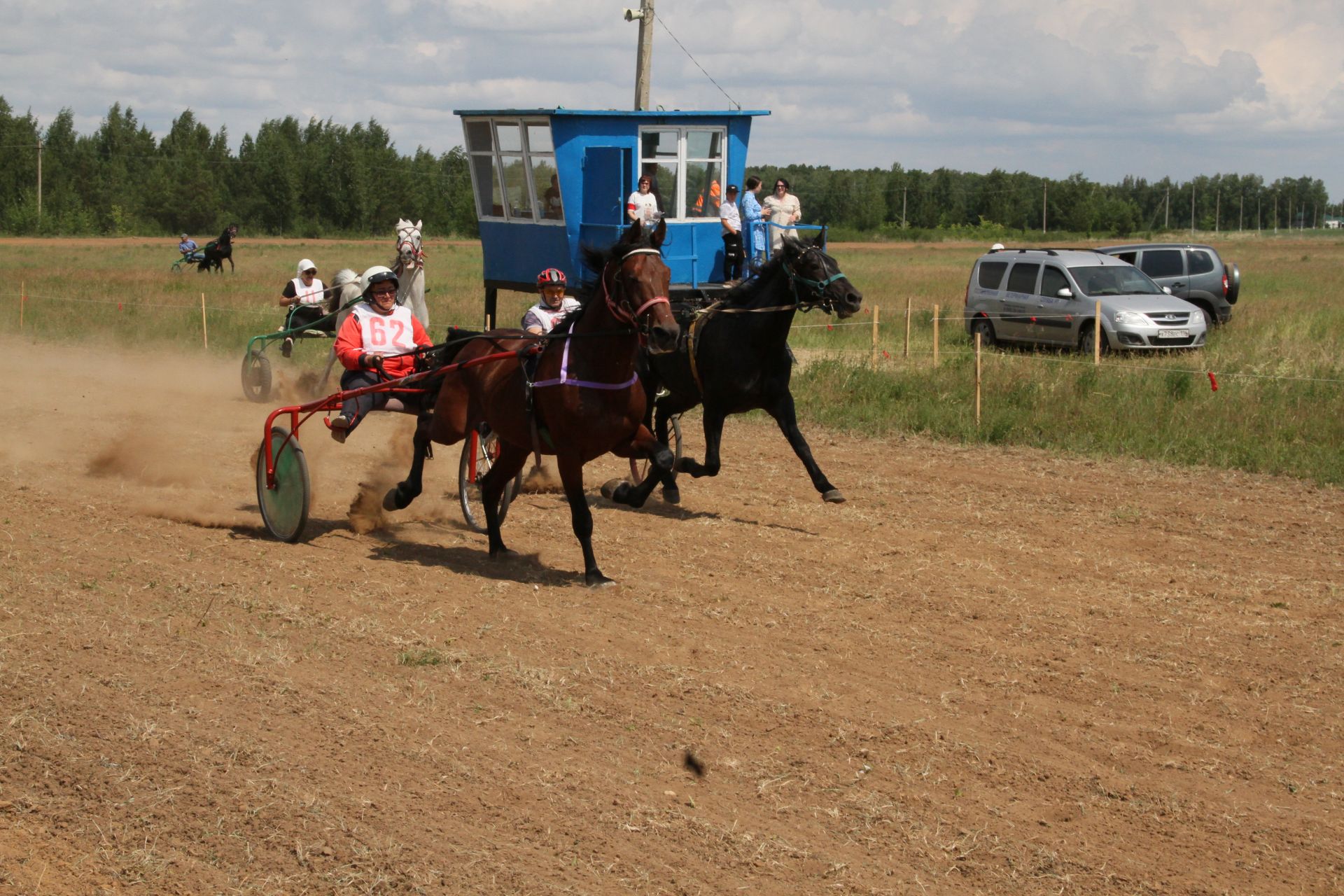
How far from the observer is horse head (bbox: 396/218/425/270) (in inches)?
618

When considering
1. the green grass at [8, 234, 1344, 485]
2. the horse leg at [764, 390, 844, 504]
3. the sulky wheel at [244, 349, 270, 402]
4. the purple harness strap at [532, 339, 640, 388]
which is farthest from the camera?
the sulky wheel at [244, 349, 270, 402]

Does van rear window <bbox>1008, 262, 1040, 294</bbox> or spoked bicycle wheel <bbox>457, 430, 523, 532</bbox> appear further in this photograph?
van rear window <bbox>1008, 262, 1040, 294</bbox>

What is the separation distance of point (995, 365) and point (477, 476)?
8.65 meters

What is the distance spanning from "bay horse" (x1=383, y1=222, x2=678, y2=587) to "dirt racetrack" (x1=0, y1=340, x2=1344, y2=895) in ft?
2.46

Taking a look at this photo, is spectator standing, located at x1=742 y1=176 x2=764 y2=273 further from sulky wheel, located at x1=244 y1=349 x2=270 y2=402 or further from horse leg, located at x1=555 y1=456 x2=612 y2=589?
horse leg, located at x1=555 y1=456 x2=612 y2=589

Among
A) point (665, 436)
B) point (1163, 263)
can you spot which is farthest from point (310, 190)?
point (665, 436)

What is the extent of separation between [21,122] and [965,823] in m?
108

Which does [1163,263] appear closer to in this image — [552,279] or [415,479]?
[552,279]

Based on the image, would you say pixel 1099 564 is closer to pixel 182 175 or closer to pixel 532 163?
pixel 532 163

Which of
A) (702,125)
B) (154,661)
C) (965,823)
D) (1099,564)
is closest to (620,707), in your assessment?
(965,823)

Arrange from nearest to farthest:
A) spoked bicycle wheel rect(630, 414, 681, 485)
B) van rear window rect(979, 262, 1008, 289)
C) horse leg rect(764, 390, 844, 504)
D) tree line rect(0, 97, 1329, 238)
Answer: horse leg rect(764, 390, 844, 504)
spoked bicycle wheel rect(630, 414, 681, 485)
van rear window rect(979, 262, 1008, 289)
tree line rect(0, 97, 1329, 238)

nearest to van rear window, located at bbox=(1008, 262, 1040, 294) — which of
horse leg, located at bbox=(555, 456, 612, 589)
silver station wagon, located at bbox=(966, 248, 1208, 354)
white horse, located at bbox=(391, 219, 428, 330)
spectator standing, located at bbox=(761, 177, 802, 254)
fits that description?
silver station wagon, located at bbox=(966, 248, 1208, 354)

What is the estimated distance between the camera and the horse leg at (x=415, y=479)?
9.50 meters

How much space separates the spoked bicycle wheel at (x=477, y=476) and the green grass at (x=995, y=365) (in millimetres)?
5820
